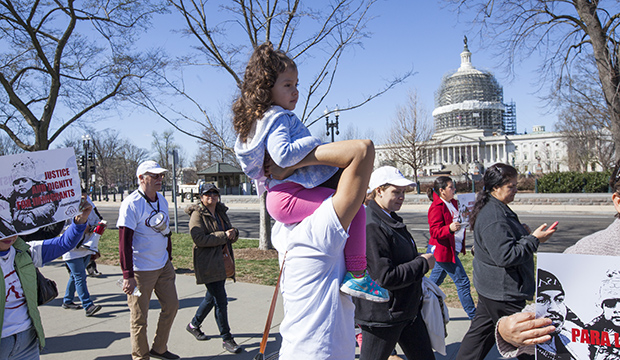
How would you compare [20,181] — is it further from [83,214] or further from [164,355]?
[164,355]

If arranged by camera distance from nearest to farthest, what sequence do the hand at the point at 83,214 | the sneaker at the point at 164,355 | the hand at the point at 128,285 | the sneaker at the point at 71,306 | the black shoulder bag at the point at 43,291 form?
the black shoulder bag at the point at 43,291 < the hand at the point at 83,214 < the hand at the point at 128,285 < the sneaker at the point at 164,355 < the sneaker at the point at 71,306

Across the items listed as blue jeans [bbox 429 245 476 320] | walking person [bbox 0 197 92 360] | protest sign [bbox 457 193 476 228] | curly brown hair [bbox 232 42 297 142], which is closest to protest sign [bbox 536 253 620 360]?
curly brown hair [bbox 232 42 297 142]

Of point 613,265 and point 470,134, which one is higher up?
point 470,134

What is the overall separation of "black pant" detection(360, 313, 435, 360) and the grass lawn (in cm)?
294

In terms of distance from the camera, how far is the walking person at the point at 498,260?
10.8 feet

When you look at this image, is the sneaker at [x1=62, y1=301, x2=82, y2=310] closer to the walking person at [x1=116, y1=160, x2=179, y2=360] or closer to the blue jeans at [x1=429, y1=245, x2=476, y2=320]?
the walking person at [x1=116, y1=160, x2=179, y2=360]

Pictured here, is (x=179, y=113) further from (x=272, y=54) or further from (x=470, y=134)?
(x=470, y=134)

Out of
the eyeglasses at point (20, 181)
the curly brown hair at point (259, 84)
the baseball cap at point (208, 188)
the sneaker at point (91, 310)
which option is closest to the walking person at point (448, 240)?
the baseball cap at point (208, 188)

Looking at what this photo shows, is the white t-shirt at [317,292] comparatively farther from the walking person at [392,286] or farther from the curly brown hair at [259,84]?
the walking person at [392,286]

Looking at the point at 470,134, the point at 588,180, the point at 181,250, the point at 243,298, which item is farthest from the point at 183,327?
the point at 470,134

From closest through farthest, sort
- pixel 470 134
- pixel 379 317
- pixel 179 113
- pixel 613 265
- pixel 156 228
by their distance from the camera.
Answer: pixel 613 265
pixel 379 317
pixel 156 228
pixel 179 113
pixel 470 134

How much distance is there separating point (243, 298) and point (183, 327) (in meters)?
1.29

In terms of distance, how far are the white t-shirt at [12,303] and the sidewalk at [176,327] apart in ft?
6.33

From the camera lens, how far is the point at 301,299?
1671mm
